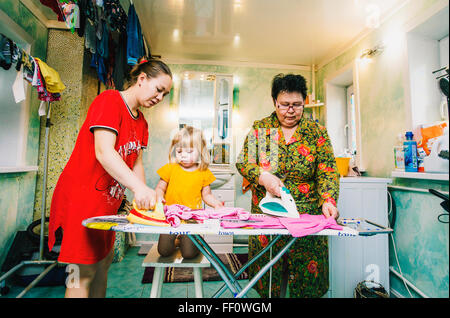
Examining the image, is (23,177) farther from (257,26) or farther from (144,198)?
(257,26)

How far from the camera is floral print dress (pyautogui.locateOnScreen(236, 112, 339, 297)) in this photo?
3.17 feet

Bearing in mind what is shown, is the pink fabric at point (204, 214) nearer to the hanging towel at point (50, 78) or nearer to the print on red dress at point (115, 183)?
the print on red dress at point (115, 183)

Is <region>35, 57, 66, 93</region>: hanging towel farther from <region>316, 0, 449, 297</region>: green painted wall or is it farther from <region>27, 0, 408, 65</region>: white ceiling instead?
<region>316, 0, 449, 297</region>: green painted wall

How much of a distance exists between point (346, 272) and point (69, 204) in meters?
1.53

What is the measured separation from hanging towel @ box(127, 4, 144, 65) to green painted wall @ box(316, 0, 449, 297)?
4.70 ft

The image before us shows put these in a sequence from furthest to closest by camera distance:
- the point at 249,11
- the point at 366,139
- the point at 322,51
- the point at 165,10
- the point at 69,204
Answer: the point at 322,51 → the point at 366,139 → the point at 165,10 → the point at 249,11 → the point at 69,204

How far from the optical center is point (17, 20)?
109 cm

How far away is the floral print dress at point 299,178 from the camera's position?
0.97 meters

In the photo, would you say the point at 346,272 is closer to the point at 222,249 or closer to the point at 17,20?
the point at 222,249

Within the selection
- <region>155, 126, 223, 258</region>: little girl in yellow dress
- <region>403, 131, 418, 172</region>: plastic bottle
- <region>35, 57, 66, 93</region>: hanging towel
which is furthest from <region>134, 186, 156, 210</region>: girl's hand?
<region>35, 57, 66, 93</region>: hanging towel

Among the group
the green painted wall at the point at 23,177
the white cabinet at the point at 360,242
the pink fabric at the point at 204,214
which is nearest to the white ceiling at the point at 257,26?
the green painted wall at the point at 23,177

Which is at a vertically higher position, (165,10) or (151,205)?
(165,10)
